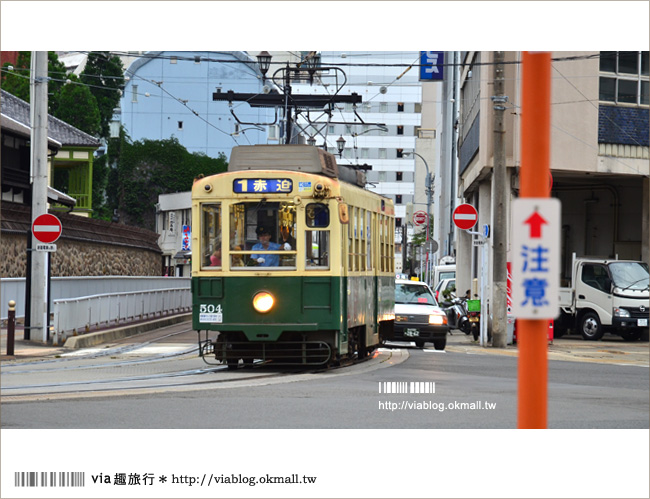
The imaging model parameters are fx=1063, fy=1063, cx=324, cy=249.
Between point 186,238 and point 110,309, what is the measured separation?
822 centimetres

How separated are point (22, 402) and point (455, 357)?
844 cm

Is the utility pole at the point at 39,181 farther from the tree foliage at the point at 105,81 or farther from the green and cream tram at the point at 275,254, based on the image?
the green and cream tram at the point at 275,254

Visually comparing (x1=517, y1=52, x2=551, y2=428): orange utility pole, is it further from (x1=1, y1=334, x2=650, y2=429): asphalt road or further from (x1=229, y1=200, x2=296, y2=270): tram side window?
(x1=229, y1=200, x2=296, y2=270): tram side window

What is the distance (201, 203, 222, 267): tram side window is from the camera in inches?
513

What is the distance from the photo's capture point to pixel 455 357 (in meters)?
17.1

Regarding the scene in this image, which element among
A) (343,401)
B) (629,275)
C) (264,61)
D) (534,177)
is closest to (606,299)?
(629,275)

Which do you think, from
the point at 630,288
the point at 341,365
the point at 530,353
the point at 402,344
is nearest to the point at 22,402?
the point at 341,365

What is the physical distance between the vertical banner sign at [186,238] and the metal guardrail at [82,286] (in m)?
5.87

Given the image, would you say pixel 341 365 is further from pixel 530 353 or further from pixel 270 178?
pixel 530 353

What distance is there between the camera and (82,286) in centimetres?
2045

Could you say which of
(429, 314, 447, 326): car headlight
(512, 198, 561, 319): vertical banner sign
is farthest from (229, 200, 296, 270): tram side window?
(512, 198, 561, 319): vertical banner sign

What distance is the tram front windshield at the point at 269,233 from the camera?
505 inches

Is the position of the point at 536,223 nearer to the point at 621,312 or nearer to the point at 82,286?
the point at 82,286

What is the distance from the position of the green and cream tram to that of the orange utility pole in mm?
9160
